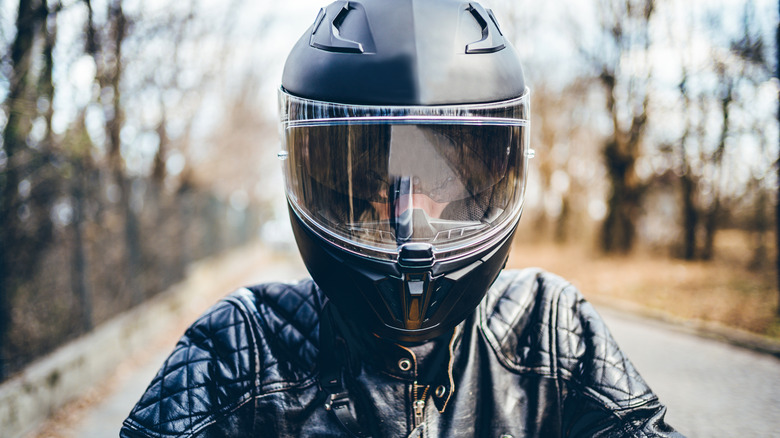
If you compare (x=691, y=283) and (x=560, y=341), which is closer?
(x=560, y=341)

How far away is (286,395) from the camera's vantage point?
136 centimetres

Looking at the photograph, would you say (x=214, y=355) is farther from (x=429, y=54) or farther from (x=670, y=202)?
(x=670, y=202)

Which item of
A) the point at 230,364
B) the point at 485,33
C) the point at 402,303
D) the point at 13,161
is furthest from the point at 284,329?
the point at 13,161

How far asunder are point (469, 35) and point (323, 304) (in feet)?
2.88

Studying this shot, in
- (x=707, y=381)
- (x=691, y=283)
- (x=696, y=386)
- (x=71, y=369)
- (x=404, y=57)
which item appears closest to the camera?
(x=404, y=57)

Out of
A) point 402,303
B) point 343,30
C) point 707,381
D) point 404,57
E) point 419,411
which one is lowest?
point 707,381

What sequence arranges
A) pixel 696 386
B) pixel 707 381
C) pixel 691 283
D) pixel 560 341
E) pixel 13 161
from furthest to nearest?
pixel 691 283 < pixel 707 381 < pixel 696 386 < pixel 13 161 < pixel 560 341

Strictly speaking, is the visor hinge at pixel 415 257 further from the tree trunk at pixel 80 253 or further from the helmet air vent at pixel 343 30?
the tree trunk at pixel 80 253

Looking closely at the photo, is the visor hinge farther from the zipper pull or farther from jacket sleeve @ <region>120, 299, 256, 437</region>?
jacket sleeve @ <region>120, 299, 256, 437</region>

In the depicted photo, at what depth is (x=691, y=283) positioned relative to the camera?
35.9ft

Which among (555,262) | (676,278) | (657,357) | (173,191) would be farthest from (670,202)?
(173,191)

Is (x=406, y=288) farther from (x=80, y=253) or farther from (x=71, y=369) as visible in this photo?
(x=80, y=253)

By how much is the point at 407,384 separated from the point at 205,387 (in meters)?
0.51

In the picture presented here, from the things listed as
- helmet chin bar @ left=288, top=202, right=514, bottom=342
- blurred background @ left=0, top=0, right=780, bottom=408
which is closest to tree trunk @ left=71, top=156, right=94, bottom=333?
blurred background @ left=0, top=0, right=780, bottom=408
